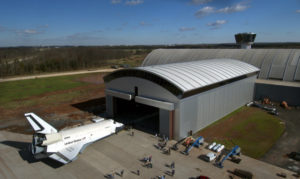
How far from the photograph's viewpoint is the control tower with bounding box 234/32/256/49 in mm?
74000

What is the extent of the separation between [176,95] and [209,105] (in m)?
8.72

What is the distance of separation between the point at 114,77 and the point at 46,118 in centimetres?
1598

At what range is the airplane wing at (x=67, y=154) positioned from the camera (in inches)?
904

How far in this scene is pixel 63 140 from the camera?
2480 centimetres

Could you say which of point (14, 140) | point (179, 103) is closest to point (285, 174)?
point (179, 103)

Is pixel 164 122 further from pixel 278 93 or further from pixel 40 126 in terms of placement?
pixel 278 93

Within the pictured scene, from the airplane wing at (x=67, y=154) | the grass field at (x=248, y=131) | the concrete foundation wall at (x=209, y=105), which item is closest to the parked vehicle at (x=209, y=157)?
the grass field at (x=248, y=131)

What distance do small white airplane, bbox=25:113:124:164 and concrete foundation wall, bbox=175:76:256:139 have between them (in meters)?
11.0

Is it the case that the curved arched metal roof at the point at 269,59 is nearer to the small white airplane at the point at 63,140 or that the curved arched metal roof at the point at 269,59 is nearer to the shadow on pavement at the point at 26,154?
the small white airplane at the point at 63,140

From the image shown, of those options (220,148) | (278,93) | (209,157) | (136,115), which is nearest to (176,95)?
(220,148)

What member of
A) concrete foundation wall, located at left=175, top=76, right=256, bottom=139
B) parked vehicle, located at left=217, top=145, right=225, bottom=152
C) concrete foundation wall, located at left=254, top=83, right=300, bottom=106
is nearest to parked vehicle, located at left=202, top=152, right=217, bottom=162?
parked vehicle, located at left=217, top=145, right=225, bottom=152

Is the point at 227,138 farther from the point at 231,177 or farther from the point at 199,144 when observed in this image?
the point at 231,177

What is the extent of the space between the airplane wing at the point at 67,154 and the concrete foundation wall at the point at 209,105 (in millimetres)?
13483

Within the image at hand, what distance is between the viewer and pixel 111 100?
39.3m
